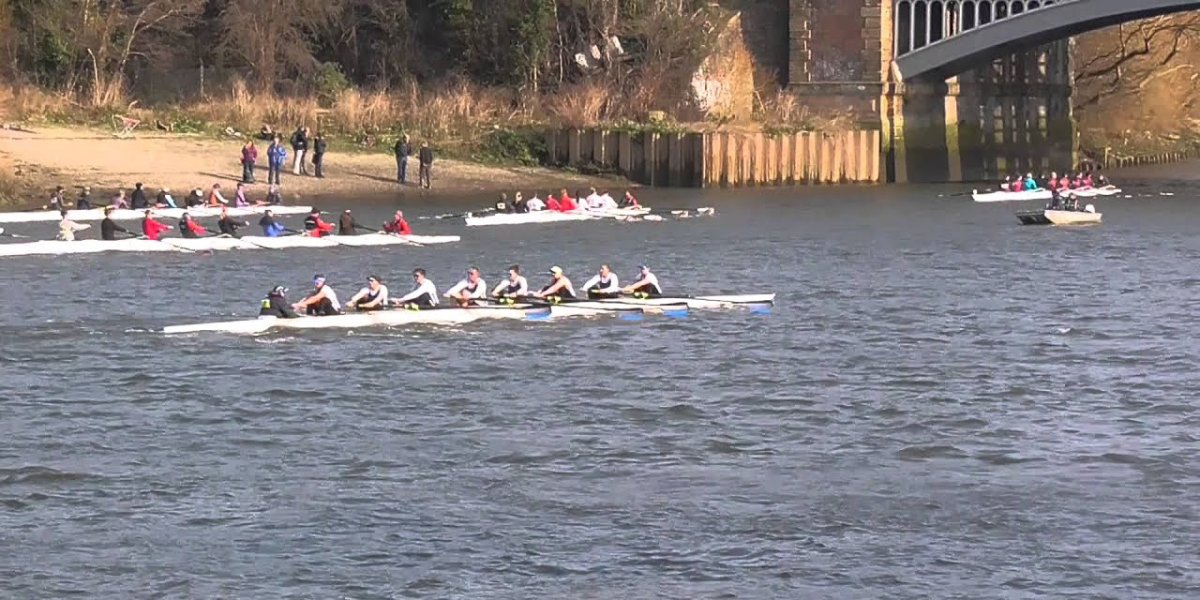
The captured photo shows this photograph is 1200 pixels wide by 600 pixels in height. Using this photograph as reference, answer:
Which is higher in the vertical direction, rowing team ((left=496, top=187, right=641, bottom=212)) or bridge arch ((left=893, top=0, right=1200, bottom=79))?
bridge arch ((left=893, top=0, right=1200, bottom=79))

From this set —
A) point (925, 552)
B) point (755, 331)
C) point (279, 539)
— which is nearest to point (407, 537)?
point (279, 539)

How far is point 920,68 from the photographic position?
8888 cm

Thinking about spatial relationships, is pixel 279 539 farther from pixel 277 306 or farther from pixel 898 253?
pixel 898 253

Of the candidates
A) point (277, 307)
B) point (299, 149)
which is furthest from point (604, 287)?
point (299, 149)

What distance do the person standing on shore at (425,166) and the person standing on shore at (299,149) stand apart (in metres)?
4.25

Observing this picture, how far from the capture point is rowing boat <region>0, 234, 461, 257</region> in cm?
5316

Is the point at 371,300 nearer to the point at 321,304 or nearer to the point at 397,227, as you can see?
the point at 321,304

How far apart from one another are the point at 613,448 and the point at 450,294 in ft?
40.9

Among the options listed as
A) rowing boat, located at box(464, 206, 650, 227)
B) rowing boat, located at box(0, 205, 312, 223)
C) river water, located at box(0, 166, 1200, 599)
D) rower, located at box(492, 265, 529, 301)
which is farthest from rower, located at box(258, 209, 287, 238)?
rower, located at box(492, 265, 529, 301)

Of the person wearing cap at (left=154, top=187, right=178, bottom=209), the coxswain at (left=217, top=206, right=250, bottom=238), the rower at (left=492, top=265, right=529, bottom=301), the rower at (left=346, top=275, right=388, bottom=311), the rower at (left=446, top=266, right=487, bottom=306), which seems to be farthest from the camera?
the person wearing cap at (left=154, top=187, right=178, bottom=209)

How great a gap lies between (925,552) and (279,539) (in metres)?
7.50

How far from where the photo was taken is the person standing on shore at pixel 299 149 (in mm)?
74500

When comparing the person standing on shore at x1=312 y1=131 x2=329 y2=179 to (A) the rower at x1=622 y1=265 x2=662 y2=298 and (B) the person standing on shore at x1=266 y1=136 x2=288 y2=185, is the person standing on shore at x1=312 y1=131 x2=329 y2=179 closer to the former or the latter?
(B) the person standing on shore at x1=266 y1=136 x2=288 y2=185

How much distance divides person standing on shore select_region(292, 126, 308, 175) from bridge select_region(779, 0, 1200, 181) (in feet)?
81.0
